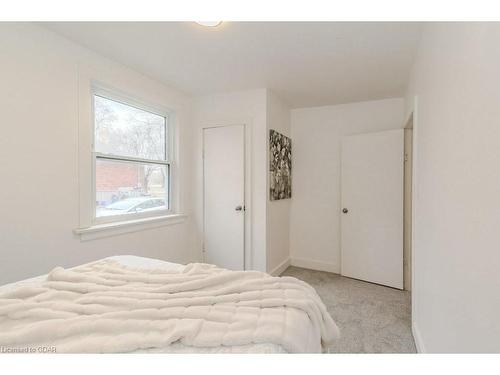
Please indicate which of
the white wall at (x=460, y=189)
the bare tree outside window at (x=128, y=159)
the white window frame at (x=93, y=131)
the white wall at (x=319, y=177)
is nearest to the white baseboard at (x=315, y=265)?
the white wall at (x=319, y=177)

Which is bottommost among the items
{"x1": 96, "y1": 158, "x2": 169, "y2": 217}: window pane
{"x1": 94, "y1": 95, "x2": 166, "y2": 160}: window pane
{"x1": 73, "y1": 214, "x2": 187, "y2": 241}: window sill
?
{"x1": 73, "y1": 214, "x2": 187, "y2": 241}: window sill

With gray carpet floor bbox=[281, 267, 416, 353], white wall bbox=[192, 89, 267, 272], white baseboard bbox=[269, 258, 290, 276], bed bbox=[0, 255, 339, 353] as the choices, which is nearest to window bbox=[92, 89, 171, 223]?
white wall bbox=[192, 89, 267, 272]

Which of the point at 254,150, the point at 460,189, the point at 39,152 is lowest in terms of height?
the point at 460,189

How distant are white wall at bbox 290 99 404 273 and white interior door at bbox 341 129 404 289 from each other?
206 millimetres

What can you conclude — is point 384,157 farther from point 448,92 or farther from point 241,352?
point 241,352

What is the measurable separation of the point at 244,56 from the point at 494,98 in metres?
1.86

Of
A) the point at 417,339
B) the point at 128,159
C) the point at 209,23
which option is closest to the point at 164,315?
the point at 209,23

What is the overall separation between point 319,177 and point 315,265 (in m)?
1.26

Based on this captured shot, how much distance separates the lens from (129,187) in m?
2.60

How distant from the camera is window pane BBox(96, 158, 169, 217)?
91.6 inches

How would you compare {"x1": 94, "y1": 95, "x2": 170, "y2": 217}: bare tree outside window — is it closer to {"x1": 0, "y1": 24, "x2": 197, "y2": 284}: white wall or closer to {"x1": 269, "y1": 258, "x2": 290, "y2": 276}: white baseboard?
{"x1": 0, "y1": 24, "x2": 197, "y2": 284}: white wall

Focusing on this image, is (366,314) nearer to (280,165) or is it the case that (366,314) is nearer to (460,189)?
(460,189)

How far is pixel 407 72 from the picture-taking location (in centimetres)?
247
